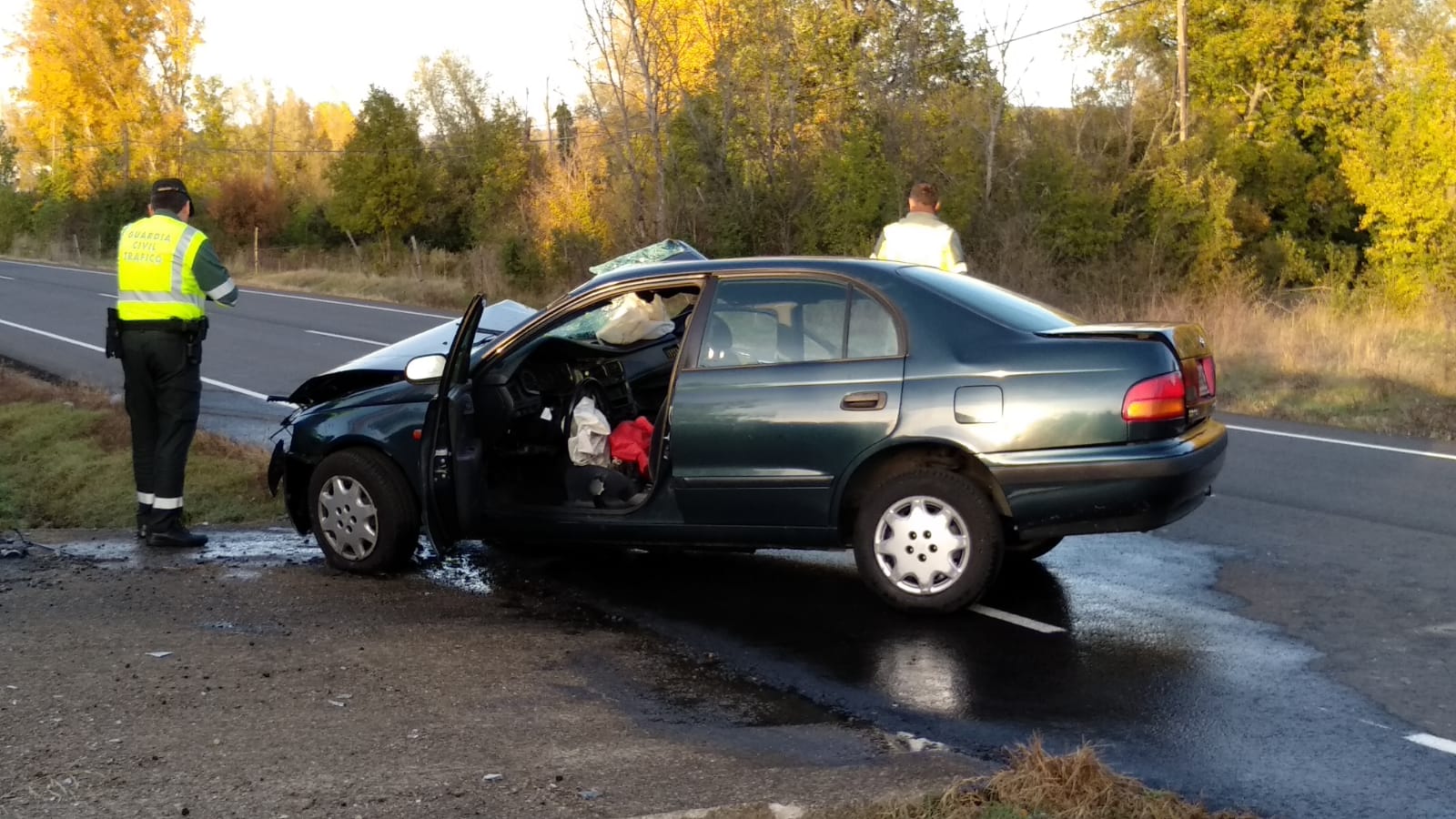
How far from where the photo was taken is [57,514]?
9.40 meters

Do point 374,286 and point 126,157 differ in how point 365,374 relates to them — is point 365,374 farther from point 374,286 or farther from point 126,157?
point 126,157

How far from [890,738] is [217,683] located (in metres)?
2.41

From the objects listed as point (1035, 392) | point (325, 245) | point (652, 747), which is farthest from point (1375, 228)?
point (325, 245)

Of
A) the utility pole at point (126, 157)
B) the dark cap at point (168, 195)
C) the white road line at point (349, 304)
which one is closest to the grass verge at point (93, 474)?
the dark cap at point (168, 195)

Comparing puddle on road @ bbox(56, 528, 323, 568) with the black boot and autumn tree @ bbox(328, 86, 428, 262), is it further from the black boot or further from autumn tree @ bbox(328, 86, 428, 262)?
autumn tree @ bbox(328, 86, 428, 262)

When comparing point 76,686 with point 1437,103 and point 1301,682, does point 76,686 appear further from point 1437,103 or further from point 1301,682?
point 1437,103

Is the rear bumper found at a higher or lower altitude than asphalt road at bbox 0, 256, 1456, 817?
higher

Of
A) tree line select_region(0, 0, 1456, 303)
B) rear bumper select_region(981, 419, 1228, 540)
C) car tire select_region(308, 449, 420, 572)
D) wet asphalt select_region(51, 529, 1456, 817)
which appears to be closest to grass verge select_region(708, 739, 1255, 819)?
wet asphalt select_region(51, 529, 1456, 817)

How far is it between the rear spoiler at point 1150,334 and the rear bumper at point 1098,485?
15.8 inches

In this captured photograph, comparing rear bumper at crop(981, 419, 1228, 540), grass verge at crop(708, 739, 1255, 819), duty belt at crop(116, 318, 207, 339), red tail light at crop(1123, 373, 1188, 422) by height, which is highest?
red tail light at crop(1123, 373, 1188, 422)

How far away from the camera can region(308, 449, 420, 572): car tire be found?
6.97 m

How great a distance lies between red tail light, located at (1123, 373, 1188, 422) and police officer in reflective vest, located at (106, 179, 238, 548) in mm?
4672

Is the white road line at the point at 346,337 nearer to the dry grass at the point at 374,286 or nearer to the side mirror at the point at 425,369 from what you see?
the dry grass at the point at 374,286

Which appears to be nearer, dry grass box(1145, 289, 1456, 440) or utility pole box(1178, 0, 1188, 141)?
dry grass box(1145, 289, 1456, 440)
